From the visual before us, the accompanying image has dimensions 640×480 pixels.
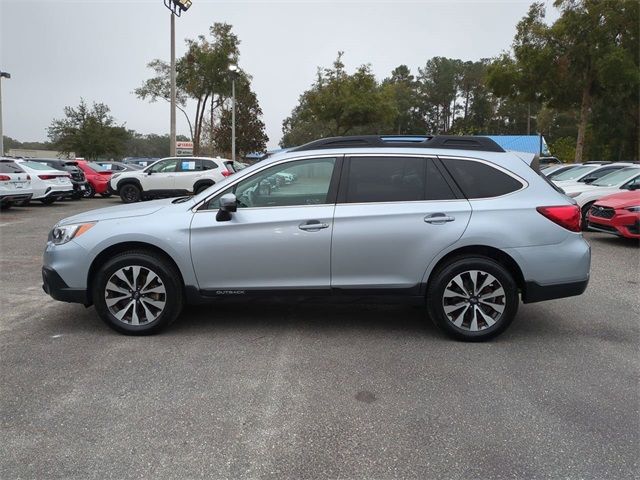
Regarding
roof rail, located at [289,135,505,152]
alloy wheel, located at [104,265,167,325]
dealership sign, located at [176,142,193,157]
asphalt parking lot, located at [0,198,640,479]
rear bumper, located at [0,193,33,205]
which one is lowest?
asphalt parking lot, located at [0,198,640,479]

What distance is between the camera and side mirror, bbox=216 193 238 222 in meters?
4.49

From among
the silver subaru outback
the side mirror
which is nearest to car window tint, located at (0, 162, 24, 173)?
the silver subaru outback

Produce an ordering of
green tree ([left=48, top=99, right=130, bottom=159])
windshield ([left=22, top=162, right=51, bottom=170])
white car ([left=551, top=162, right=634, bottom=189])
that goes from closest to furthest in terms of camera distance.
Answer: white car ([left=551, top=162, right=634, bottom=189]), windshield ([left=22, top=162, right=51, bottom=170]), green tree ([left=48, top=99, right=130, bottom=159])

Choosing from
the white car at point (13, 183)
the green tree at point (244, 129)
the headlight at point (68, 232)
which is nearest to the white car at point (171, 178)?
the white car at point (13, 183)

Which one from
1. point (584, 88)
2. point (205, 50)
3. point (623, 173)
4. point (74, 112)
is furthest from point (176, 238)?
Answer: point (74, 112)

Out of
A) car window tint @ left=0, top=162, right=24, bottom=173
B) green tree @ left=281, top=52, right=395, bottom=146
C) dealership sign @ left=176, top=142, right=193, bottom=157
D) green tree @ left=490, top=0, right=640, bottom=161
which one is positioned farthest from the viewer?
green tree @ left=281, top=52, right=395, bottom=146

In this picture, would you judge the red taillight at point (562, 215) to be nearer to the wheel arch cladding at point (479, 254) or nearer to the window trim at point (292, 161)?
the wheel arch cladding at point (479, 254)

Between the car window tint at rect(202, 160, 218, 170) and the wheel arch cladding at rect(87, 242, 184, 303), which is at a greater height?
the car window tint at rect(202, 160, 218, 170)

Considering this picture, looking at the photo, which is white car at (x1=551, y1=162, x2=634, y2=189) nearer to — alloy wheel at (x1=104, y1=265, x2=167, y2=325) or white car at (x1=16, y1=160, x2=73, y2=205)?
alloy wheel at (x1=104, y1=265, x2=167, y2=325)

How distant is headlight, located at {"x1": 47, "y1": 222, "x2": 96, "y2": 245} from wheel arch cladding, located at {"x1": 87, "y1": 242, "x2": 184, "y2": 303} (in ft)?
0.92

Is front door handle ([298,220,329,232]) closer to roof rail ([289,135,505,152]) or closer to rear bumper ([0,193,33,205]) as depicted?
roof rail ([289,135,505,152])

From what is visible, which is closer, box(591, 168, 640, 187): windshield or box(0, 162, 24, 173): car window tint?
box(591, 168, 640, 187): windshield

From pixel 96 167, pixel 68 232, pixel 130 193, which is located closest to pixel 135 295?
pixel 68 232

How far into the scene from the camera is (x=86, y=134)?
5003cm
